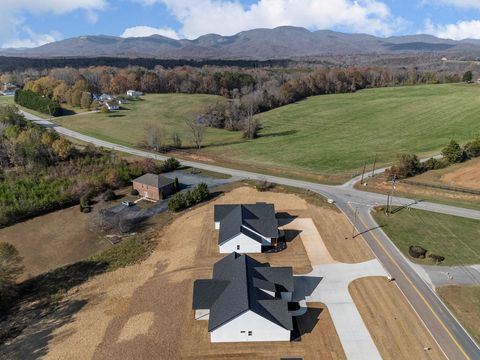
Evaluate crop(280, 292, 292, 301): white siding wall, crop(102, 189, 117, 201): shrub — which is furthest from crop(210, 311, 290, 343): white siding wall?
crop(102, 189, 117, 201): shrub

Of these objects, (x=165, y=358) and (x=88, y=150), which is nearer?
(x=165, y=358)

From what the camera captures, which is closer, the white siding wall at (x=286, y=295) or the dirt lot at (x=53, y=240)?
the white siding wall at (x=286, y=295)

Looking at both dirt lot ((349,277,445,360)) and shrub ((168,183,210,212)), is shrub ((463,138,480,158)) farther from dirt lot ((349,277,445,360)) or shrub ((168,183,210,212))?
shrub ((168,183,210,212))

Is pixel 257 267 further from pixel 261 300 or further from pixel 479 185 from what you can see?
pixel 479 185

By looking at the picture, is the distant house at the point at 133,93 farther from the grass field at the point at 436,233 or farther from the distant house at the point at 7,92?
the grass field at the point at 436,233

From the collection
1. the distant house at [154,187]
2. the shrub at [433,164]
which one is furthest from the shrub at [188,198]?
the shrub at [433,164]

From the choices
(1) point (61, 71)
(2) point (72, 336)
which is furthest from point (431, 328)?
(1) point (61, 71)
